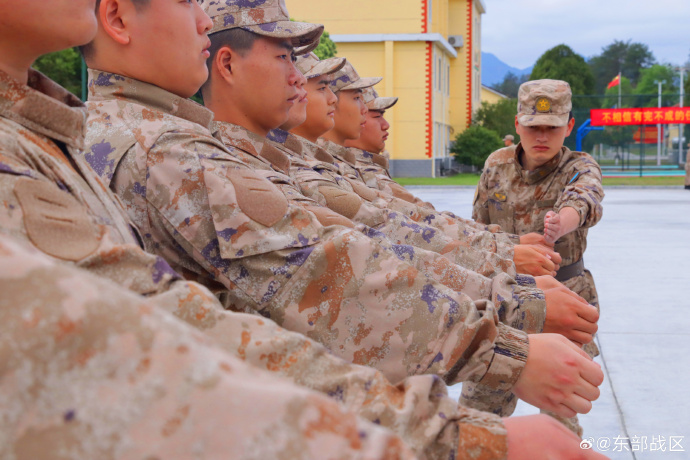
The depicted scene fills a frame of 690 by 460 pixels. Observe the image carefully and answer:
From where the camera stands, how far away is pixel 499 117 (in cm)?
3291

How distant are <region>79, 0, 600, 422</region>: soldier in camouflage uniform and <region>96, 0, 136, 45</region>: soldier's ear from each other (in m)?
0.34

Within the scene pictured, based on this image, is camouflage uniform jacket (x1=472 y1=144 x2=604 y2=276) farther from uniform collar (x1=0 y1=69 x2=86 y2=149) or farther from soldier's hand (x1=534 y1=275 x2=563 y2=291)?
uniform collar (x1=0 y1=69 x2=86 y2=149)

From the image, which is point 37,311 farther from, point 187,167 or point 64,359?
point 187,167

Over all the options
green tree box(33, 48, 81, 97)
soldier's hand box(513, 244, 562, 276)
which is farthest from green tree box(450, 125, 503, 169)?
soldier's hand box(513, 244, 562, 276)

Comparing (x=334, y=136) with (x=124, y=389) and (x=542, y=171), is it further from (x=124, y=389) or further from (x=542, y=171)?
(x=124, y=389)

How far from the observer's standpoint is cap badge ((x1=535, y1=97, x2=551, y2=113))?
3510mm

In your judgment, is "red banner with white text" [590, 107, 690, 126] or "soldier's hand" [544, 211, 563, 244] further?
"red banner with white text" [590, 107, 690, 126]

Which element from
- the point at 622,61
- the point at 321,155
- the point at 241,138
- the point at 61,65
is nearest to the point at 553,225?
the point at 321,155

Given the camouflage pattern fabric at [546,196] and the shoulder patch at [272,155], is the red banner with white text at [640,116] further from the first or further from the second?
the shoulder patch at [272,155]

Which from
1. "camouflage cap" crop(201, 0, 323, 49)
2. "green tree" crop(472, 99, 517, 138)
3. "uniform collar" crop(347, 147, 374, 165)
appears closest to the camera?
"camouflage cap" crop(201, 0, 323, 49)

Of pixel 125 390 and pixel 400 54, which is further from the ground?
pixel 400 54

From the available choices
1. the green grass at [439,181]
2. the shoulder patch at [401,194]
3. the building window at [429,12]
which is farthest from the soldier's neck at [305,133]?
the building window at [429,12]

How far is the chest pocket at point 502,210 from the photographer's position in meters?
3.75

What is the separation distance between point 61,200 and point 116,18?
0.88 meters
